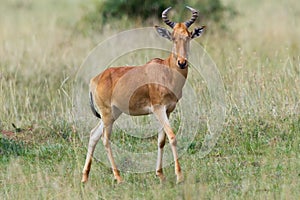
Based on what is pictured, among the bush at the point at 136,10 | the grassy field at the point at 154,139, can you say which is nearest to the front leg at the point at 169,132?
the grassy field at the point at 154,139

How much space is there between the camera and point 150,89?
768 centimetres

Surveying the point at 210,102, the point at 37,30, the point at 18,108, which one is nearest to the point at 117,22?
the point at 37,30

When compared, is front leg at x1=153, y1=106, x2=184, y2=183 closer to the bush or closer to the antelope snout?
the antelope snout

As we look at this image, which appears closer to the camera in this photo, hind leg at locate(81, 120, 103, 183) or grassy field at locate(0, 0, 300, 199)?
grassy field at locate(0, 0, 300, 199)

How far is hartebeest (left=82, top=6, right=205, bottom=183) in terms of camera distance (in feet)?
24.5

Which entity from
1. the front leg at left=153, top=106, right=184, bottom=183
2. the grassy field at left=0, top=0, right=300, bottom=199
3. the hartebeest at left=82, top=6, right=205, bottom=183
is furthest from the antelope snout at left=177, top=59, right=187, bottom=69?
the grassy field at left=0, top=0, right=300, bottom=199

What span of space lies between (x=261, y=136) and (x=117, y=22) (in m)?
7.76

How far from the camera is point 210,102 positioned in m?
10.3

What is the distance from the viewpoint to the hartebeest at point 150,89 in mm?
7453

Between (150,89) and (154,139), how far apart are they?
1.99 meters

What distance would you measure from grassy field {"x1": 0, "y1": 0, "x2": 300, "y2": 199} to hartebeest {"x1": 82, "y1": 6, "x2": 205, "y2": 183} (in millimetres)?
468

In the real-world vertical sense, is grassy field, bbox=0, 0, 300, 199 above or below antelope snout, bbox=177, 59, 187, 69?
below

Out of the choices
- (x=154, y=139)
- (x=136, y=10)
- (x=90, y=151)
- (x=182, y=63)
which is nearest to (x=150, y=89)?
(x=182, y=63)

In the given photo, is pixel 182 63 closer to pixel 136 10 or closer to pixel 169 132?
pixel 169 132
